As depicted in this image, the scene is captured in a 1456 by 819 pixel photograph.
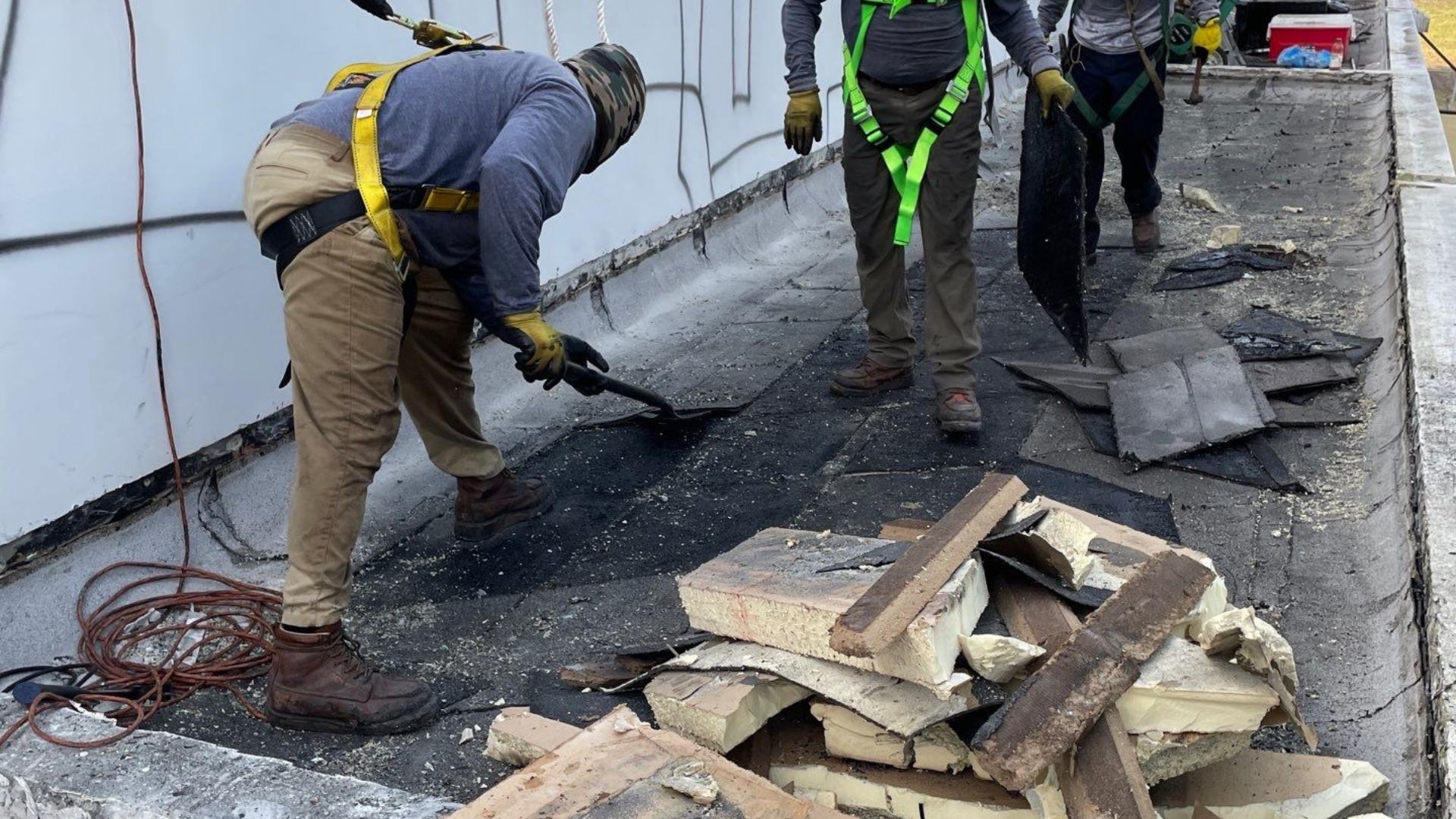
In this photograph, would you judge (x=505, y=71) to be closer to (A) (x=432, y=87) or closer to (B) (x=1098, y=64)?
(A) (x=432, y=87)

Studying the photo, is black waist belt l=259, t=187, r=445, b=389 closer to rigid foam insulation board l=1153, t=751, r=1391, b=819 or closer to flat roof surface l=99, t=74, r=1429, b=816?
flat roof surface l=99, t=74, r=1429, b=816

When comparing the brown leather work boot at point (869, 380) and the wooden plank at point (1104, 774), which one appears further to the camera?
the brown leather work boot at point (869, 380)

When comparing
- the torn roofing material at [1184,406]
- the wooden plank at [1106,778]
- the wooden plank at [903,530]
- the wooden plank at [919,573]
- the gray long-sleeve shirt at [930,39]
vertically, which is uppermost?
the gray long-sleeve shirt at [930,39]

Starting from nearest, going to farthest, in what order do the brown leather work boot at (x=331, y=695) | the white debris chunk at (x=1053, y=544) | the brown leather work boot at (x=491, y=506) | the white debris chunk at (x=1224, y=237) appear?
the white debris chunk at (x=1053, y=544), the brown leather work boot at (x=331, y=695), the brown leather work boot at (x=491, y=506), the white debris chunk at (x=1224, y=237)

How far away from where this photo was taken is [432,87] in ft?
9.87

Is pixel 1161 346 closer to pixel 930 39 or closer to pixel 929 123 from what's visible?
pixel 929 123

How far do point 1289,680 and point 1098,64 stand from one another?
4.46 m

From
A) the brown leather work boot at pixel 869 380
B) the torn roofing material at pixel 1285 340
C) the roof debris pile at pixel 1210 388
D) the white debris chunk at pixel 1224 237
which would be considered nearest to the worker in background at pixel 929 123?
the brown leather work boot at pixel 869 380

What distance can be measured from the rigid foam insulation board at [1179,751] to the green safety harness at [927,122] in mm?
2366

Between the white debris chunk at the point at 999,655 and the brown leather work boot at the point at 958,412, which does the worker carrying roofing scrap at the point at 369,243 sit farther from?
the brown leather work boot at the point at 958,412

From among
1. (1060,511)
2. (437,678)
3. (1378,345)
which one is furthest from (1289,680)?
(1378,345)

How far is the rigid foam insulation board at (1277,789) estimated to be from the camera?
2334mm

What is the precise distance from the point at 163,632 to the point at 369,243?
1162 millimetres

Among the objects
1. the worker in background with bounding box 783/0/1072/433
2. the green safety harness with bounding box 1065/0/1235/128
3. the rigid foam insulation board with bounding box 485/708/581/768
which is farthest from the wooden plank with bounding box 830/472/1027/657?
the green safety harness with bounding box 1065/0/1235/128
